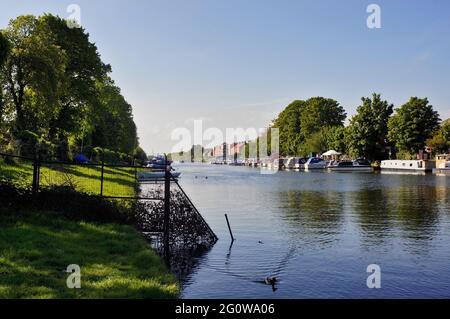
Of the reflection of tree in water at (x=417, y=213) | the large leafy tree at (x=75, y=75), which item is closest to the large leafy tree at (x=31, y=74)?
the large leafy tree at (x=75, y=75)

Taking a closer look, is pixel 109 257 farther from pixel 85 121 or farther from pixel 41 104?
pixel 85 121

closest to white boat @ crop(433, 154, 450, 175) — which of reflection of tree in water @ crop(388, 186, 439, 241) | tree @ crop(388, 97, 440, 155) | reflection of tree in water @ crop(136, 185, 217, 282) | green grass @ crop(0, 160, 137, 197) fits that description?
tree @ crop(388, 97, 440, 155)

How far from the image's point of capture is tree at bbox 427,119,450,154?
9612cm

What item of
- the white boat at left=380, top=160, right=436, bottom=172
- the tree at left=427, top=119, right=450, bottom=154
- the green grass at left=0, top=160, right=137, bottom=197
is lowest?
the green grass at left=0, top=160, right=137, bottom=197

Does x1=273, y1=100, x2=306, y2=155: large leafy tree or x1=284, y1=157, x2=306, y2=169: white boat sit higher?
x1=273, y1=100, x2=306, y2=155: large leafy tree

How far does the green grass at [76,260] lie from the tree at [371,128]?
107525 millimetres

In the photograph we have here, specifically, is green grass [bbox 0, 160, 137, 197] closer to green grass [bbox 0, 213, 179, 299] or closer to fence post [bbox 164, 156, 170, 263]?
green grass [bbox 0, 213, 179, 299]

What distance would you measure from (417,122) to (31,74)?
272 feet

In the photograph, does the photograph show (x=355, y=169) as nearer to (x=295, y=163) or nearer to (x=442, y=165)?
(x=442, y=165)

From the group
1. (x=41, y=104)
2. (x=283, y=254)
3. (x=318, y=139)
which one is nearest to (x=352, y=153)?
(x=318, y=139)

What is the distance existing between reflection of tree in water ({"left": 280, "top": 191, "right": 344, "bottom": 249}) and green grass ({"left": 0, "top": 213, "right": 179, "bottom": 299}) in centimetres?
942

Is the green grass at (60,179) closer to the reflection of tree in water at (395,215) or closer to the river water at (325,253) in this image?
the river water at (325,253)
